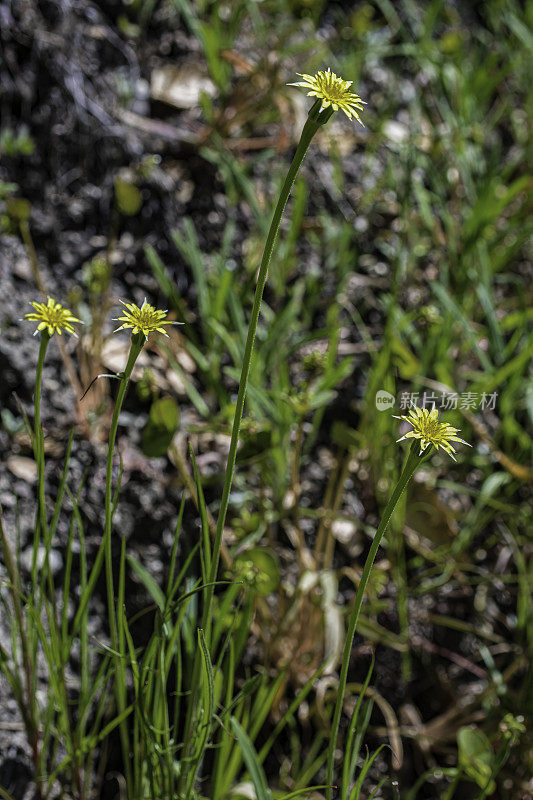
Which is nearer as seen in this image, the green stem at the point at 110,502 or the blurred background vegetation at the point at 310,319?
the green stem at the point at 110,502

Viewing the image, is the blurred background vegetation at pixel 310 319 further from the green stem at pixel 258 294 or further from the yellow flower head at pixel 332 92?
the yellow flower head at pixel 332 92

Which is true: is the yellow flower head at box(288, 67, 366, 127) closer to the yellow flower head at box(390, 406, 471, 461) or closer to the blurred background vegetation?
the yellow flower head at box(390, 406, 471, 461)

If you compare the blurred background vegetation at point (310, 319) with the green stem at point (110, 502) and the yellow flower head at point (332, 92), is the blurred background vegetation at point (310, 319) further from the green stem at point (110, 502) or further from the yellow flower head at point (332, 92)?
the yellow flower head at point (332, 92)

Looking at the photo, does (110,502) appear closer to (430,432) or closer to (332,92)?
(430,432)

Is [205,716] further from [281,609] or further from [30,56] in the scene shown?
[30,56]

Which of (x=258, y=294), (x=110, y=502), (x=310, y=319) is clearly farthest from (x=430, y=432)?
(x=310, y=319)

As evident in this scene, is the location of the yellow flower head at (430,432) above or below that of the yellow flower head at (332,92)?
below

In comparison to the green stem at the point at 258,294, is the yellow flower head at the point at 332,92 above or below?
above

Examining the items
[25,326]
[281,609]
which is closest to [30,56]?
[25,326]

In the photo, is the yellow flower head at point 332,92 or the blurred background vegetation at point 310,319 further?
the blurred background vegetation at point 310,319

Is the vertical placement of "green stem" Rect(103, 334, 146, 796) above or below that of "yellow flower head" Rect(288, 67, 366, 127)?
below

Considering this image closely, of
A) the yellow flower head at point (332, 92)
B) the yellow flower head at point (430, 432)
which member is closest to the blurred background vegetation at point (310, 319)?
the yellow flower head at point (430, 432)

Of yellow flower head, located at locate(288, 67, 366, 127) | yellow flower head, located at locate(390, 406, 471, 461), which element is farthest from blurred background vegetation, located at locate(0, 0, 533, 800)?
yellow flower head, located at locate(288, 67, 366, 127)
